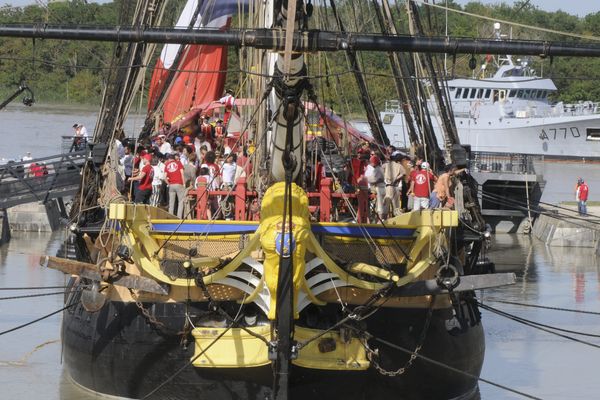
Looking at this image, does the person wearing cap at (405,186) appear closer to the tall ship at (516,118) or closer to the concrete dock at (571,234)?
the concrete dock at (571,234)

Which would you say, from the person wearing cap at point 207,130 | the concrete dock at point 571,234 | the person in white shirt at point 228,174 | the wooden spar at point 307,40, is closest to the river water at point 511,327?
the concrete dock at point 571,234

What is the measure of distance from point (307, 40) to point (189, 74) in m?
19.2

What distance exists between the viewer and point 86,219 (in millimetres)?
19984

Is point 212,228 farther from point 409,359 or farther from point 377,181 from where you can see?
point 377,181

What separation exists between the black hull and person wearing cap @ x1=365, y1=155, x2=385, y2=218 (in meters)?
2.67

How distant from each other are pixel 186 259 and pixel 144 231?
66 centimetres

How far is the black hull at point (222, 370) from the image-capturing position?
16641 mm

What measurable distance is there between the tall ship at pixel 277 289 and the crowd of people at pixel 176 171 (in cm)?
85

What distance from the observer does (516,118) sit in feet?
247

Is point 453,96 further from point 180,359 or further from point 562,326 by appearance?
point 180,359

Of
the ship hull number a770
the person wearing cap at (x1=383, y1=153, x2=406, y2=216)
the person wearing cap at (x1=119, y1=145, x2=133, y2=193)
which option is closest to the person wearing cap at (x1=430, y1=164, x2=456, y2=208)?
the person wearing cap at (x1=383, y1=153, x2=406, y2=216)

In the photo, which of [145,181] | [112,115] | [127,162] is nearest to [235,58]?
[127,162]

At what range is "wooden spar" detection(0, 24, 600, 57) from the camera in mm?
14602

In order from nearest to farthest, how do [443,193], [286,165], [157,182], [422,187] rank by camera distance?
1. [286,165]
2. [443,193]
3. [422,187]
4. [157,182]
